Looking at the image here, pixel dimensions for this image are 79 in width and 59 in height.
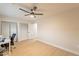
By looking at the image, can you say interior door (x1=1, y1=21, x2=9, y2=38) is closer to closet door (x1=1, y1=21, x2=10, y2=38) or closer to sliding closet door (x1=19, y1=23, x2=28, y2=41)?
closet door (x1=1, y1=21, x2=10, y2=38)

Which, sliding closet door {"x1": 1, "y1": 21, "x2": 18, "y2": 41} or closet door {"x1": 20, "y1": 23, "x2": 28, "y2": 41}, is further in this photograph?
closet door {"x1": 20, "y1": 23, "x2": 28, "y2": 41}

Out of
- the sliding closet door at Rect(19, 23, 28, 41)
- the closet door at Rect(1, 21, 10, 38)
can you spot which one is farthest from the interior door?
the sliding closet door at Rect(19, 23, 28, 41)

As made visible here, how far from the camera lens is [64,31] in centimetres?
302

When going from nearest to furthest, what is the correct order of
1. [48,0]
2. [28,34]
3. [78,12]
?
[48,0] < [28,34] < [78,12]

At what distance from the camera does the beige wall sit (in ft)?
7.84

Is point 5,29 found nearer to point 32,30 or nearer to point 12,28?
point 12,28

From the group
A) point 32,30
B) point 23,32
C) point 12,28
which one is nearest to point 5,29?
point 12,28

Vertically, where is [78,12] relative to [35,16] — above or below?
above

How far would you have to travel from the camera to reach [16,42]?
2.19 meters

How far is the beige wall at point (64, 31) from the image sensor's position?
239cm

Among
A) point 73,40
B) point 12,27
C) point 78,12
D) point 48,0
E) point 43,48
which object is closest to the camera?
point 48,0

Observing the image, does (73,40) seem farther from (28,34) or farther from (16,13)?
(16,13)

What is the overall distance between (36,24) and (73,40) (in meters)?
1.75

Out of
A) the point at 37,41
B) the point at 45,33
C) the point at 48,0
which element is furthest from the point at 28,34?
the point at 48,0
